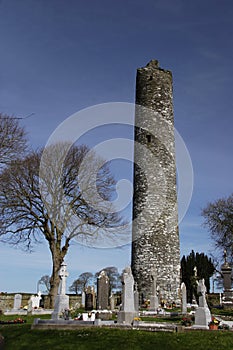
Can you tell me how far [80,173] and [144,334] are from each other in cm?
1457

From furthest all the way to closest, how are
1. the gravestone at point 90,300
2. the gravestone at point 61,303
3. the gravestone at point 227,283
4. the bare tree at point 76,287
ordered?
the bare tree at point 76,287, the gravestone at point 227,283, the gravestone at point 90,300, the gravestone at point 61,303

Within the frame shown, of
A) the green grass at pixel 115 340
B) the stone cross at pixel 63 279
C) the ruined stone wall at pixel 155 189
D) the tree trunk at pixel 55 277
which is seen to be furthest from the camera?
the ruined stone wall at pixel 155 189

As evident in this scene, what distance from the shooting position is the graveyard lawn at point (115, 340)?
990 centimetres

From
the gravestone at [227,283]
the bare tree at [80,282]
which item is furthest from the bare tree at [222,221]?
the bare tree at [80,282]

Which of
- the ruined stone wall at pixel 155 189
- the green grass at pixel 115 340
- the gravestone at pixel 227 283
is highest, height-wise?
the ruined stone wall at pixel 155 189

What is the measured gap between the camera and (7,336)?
12672 mm

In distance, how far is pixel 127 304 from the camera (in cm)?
1419

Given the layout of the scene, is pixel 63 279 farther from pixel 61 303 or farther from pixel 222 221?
pixel 222 221

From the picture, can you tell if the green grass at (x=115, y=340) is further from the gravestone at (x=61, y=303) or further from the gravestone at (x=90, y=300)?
the gravestone at (x=90, y=300)

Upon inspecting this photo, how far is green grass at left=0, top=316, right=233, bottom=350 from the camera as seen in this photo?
389 inches

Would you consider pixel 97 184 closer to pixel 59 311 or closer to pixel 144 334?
pixel 59 311

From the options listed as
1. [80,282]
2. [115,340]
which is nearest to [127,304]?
[115,340]

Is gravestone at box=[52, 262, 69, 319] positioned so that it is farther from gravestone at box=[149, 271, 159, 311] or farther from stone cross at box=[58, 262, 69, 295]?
gravestone at box=[149, 271, 159, 311]

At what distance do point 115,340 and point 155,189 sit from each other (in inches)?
662
